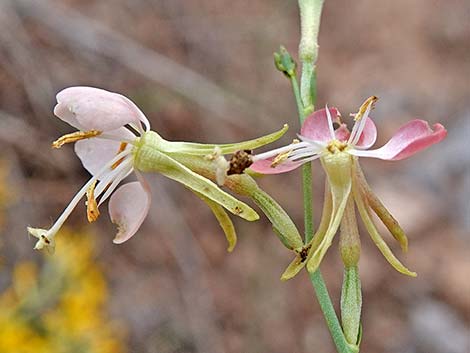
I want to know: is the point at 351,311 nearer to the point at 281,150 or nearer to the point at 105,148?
the point at 281,150

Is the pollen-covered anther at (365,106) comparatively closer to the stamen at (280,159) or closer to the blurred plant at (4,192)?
the stamen at (280,159)

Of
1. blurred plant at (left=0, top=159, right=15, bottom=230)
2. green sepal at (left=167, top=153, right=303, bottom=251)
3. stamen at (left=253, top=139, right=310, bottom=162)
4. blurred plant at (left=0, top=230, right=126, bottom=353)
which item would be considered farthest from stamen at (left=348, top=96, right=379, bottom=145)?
blurred plant at (left=0, top=159, right=15, bottom=230)

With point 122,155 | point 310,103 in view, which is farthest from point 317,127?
point 122,155

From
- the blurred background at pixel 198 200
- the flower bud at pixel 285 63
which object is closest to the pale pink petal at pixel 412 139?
the flower bud at pixel 285 63

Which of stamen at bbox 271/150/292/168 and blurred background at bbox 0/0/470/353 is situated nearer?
stamen at bbox 271/150/292/168

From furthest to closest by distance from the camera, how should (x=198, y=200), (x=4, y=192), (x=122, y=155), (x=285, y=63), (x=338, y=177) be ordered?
1. (x=198, y=200)
2. (x=4, y=192)
3. (x=285, y=63)
4. (x=122, y=155)
5. (x=338, y=177)

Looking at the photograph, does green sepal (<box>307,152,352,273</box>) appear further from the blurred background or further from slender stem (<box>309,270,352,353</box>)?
the blurred background
